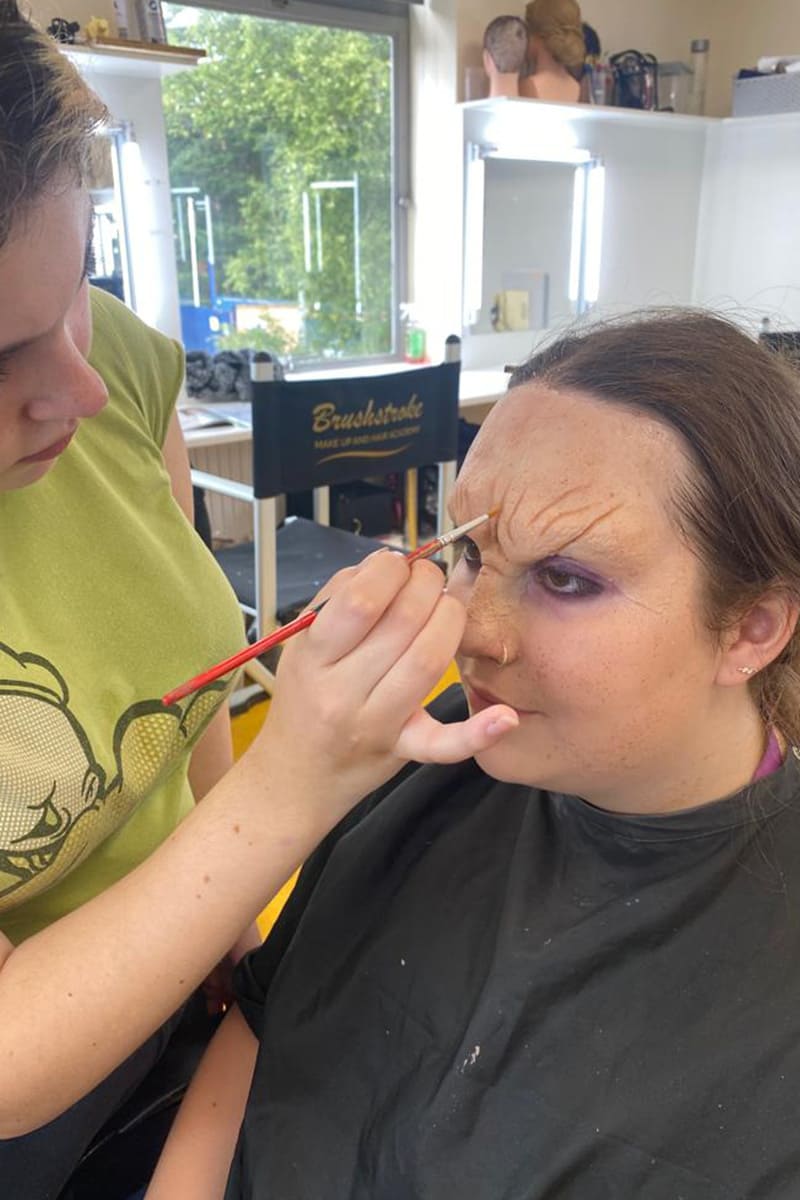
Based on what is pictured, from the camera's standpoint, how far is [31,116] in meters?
0.57

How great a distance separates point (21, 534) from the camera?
0.79 meters

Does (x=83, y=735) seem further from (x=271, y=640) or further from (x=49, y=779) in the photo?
(x=271, y=640)

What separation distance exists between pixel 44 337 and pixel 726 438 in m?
0.52

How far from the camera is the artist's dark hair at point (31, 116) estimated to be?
55 cm

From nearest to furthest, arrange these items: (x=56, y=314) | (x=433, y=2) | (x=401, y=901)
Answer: (x=56, y=314) < (x=401, y=901) < (x=433, y=2)

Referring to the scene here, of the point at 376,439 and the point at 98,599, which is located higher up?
the point at 98,599

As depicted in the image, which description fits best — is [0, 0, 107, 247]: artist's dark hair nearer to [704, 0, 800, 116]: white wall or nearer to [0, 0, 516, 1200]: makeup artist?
[0, 0, 516, 1200]: makeup artist

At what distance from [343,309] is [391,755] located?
3.30 meters

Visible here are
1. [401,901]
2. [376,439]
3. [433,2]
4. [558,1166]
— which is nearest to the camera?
[558,1166]

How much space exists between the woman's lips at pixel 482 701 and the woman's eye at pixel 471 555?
105 millimetres

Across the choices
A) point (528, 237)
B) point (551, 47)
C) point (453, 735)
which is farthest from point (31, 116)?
point (528, 237)

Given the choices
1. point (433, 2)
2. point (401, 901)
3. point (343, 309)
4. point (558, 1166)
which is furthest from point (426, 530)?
point (558, 1166)

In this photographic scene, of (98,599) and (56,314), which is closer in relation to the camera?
(56,314)

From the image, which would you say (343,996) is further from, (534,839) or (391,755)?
(391,755)
